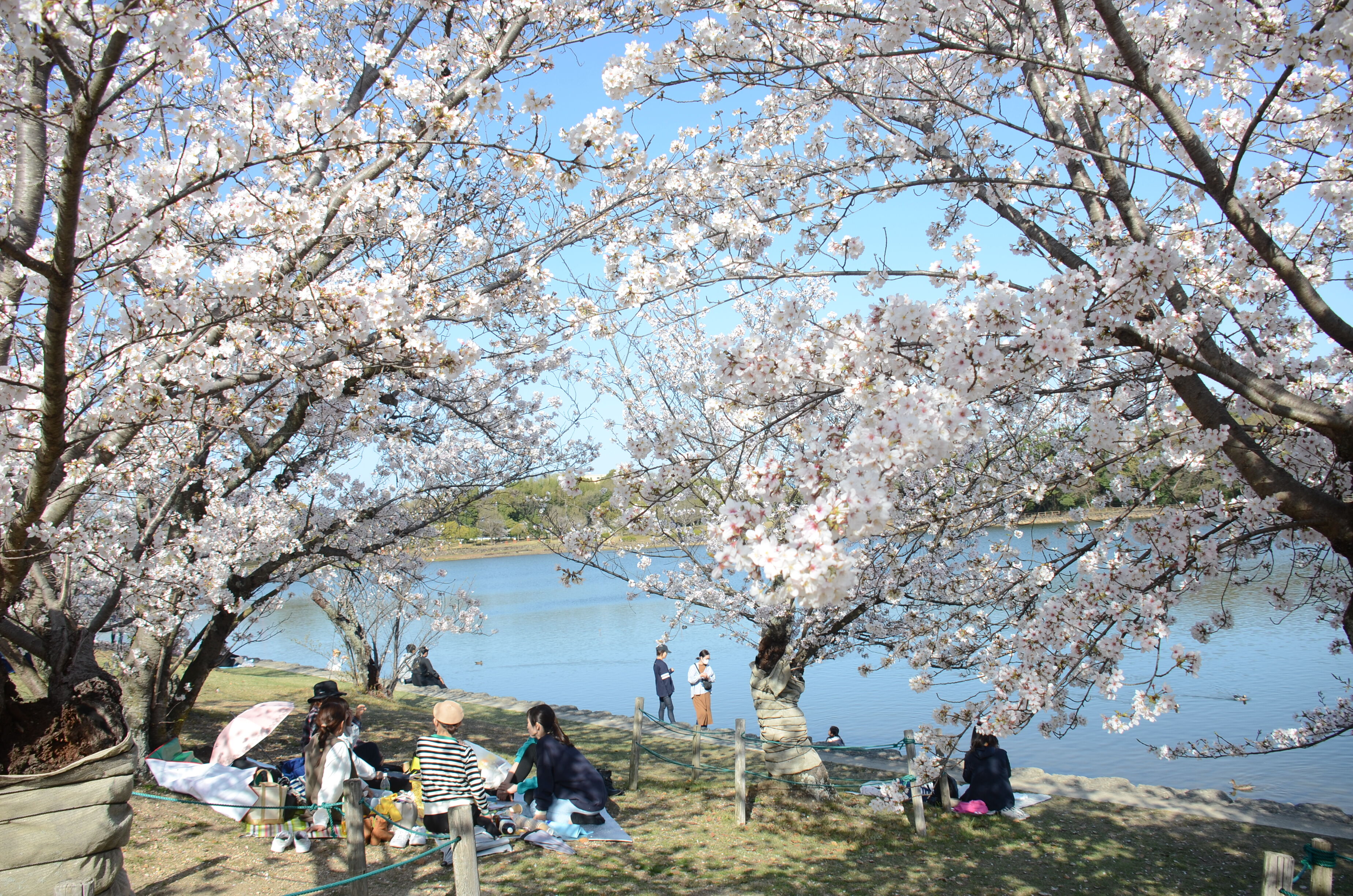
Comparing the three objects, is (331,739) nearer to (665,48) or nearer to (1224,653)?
(665,48)

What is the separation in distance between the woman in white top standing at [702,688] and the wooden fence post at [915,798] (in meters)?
5.76

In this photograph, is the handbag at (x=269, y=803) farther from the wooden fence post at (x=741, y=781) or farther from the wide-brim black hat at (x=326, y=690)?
the wooden fence post at (x=741, y=781)

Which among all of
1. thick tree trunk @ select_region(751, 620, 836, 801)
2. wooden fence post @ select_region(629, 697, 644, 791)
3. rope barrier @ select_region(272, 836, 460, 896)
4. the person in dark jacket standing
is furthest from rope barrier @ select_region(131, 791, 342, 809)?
the person in dark jacket standing

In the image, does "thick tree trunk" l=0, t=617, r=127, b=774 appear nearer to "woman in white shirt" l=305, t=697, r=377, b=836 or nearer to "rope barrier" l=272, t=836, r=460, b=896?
"rope barrier" l=272, t=836, r=460, b=896

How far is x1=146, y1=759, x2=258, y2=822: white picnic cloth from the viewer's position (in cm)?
644

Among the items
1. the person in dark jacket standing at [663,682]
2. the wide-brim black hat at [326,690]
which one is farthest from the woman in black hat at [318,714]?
the person in dark jacket standing at [663,682]

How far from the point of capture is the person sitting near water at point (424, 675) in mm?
16734

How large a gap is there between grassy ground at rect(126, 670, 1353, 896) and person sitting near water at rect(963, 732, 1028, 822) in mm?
195

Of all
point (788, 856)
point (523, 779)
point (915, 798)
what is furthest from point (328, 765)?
point (915, 798)

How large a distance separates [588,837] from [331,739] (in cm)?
213

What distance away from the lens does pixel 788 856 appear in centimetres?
652

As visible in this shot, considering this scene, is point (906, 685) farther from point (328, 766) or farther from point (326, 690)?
point (328, 766)

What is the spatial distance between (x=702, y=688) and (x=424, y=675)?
6.70m

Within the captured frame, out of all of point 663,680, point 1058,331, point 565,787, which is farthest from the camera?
point 663,680
